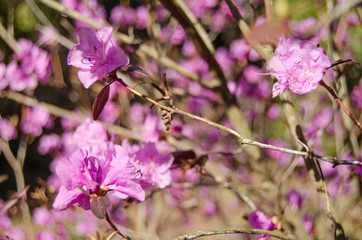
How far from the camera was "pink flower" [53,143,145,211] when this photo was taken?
66 centimetres

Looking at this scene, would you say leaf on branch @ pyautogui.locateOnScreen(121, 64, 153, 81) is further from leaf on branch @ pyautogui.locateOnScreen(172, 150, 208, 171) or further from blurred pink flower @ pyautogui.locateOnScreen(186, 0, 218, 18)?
blurred pink flower @ pyautogui.locateOnScreen(186, 0, 218, 18)

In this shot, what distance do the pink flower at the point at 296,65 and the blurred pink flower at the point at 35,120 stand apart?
1662mm

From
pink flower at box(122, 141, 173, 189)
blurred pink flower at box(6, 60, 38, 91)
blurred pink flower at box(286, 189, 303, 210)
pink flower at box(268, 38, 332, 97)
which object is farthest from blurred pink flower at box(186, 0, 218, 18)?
pink flower at box(268, 38, 332, 97)

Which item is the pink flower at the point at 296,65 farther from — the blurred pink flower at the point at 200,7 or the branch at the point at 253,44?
the blurred pink flower at the point at 200,7

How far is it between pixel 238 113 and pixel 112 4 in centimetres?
285

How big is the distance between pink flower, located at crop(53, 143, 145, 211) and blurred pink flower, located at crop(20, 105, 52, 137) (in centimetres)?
149

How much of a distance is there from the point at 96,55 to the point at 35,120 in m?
1.57

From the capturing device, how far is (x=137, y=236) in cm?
143

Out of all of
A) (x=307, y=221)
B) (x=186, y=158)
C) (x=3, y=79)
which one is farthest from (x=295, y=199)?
(x=3, y=79)

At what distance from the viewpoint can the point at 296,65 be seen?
742mm

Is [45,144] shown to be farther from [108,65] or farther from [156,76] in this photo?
[108,65]

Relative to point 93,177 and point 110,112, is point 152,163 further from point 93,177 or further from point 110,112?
point 110,112

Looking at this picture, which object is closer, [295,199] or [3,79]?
[295,199]

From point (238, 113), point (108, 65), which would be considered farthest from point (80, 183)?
point (238, 113)
